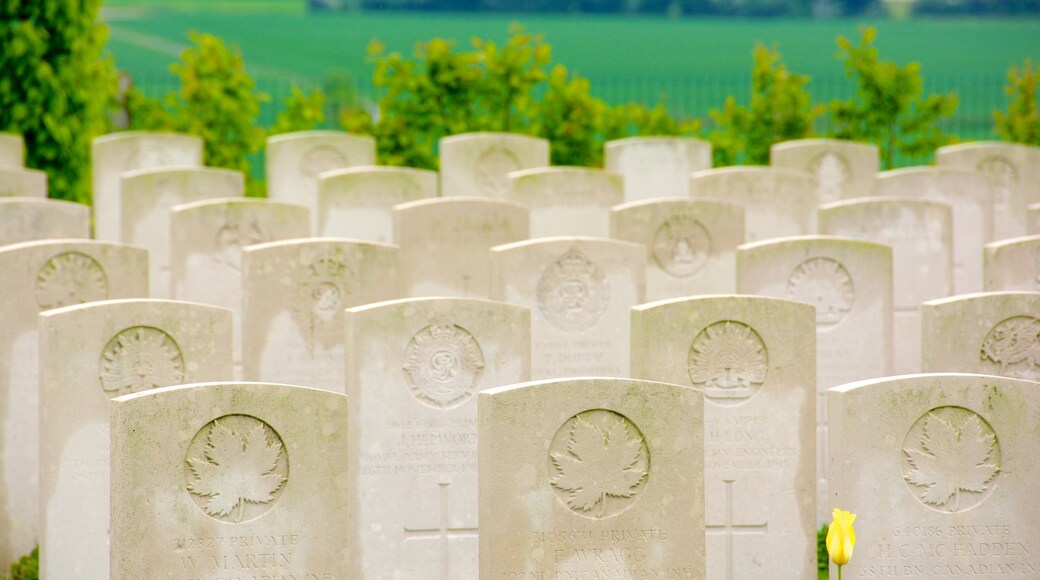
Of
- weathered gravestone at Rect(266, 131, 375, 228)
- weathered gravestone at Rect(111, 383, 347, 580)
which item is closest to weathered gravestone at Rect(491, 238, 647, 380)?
weathered gravestone at Rect(111, 383, 347, 580)

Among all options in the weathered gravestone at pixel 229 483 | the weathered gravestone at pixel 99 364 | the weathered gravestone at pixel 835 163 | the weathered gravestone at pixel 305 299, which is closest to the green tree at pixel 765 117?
the weathered gravestone at pixel 835 163

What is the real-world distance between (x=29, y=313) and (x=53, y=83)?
223 inches

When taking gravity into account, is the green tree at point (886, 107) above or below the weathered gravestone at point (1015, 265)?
above

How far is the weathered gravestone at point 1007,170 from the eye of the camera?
38.0 feet

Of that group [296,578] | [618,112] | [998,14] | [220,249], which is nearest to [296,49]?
[998,14]

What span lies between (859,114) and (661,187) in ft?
9.01

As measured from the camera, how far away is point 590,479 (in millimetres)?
4980

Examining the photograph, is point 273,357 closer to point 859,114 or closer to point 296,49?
point 859,114

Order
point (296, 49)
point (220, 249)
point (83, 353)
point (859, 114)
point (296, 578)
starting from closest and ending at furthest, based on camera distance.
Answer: point (296, 578)
point (83, 353)
point (220, 249)
point (859, 114)
point (296, 49)

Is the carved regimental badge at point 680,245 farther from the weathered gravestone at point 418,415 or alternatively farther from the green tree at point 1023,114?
the green tree at point 1023,114

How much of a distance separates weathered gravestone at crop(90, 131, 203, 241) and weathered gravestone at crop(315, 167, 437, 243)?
206 centimetres

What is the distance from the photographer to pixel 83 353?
609cm

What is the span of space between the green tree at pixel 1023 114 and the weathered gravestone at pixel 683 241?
6797mm

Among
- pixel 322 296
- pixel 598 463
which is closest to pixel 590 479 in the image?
pixel 598 463
